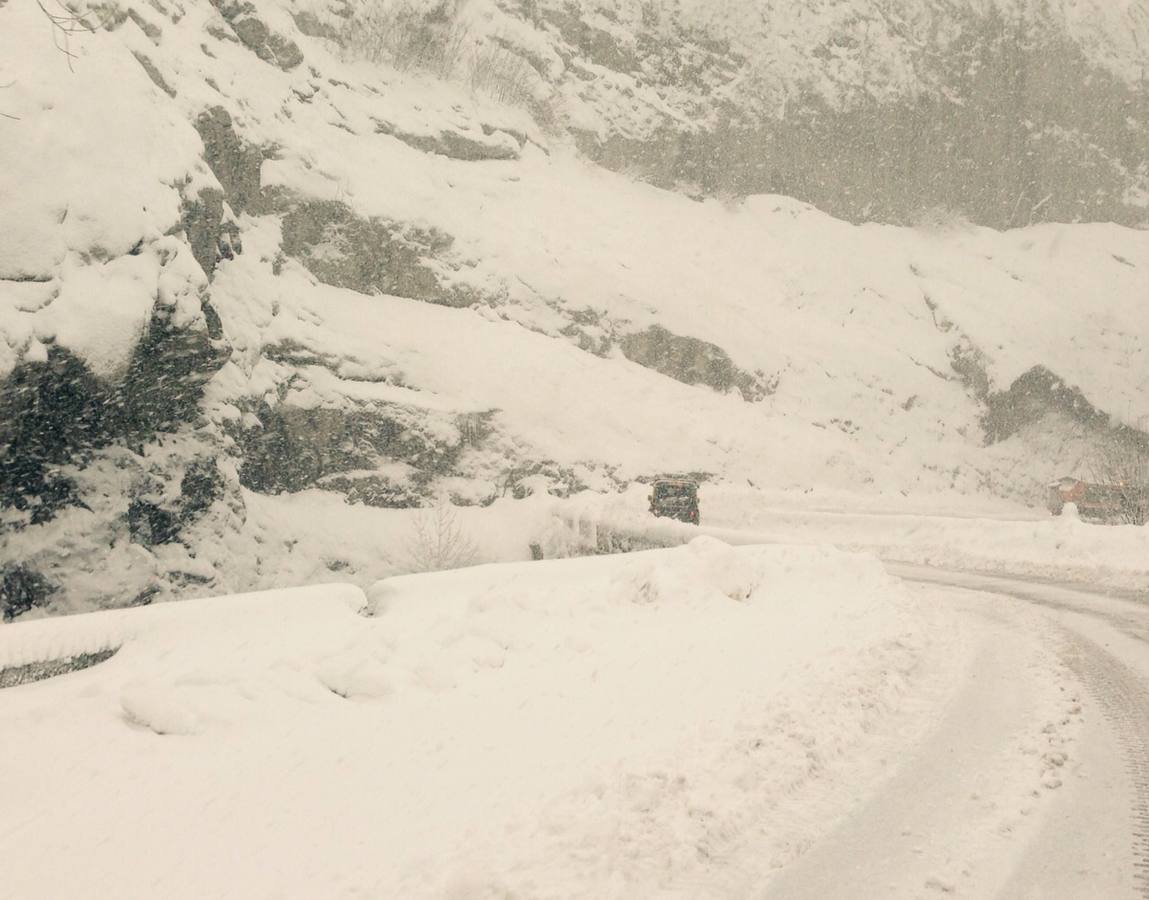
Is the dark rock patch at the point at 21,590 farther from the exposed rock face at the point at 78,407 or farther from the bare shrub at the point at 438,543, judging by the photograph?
the bare shrub at the point at 438,543

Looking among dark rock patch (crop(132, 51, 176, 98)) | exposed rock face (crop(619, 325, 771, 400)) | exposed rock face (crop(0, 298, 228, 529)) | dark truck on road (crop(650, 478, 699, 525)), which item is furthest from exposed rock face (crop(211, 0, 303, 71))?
dark truck on road (crop(650, 478, 699, 525))

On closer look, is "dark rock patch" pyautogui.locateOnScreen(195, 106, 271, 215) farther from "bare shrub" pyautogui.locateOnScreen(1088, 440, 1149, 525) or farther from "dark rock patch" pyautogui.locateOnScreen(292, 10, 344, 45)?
"bare shrub" pyautogui.locateOnScreen(1088, 440, 1149, 525)

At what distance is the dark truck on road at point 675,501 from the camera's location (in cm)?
2236

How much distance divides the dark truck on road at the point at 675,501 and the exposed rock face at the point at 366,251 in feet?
40.4

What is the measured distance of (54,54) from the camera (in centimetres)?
1455

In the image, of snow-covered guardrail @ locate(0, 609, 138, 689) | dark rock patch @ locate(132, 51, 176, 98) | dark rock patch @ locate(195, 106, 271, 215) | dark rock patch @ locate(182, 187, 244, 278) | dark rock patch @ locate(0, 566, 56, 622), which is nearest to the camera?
snow-covered guardrail @ locate(0, 609, 138, 689)

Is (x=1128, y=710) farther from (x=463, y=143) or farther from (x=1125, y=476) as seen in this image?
(x=463, y=143)

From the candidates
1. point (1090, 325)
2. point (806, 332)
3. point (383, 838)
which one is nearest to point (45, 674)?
point (383, 838)

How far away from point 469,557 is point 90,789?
1847cm

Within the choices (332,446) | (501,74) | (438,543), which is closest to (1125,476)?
(438,543)

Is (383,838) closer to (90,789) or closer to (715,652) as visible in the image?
(90,789)

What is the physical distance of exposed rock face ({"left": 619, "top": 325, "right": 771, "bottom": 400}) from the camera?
3216cm

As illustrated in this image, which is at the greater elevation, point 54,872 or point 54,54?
point 54,54

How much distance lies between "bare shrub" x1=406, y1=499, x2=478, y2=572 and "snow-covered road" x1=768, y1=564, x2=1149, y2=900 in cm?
1571
